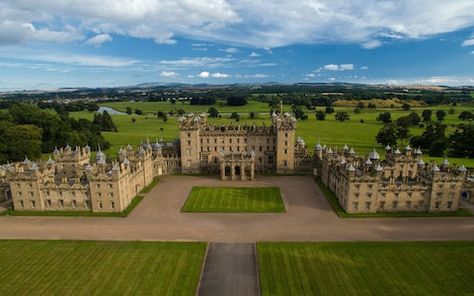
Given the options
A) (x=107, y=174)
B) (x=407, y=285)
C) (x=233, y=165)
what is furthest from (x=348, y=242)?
(x=107, y=174)

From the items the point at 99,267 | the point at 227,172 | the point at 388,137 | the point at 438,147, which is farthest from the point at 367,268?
the point at 438,147

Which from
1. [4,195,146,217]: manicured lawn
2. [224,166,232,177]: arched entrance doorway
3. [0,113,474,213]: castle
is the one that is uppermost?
[0,113,474,213]: castle

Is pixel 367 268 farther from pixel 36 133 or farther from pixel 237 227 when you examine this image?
pixel 36 133

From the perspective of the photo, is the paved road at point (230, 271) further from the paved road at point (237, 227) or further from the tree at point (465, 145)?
the tree at point (465, 145)

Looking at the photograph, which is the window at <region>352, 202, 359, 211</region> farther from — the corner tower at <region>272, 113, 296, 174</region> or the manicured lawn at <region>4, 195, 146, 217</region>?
the manicured lawn at <region>4, 195, 146, 217</region>

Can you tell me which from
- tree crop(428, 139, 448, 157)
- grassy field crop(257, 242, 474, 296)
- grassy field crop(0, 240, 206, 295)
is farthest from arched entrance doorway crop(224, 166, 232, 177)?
tree crop(428, 139, 448, 157)

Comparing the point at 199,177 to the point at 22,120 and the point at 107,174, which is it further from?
the point at 22,120
